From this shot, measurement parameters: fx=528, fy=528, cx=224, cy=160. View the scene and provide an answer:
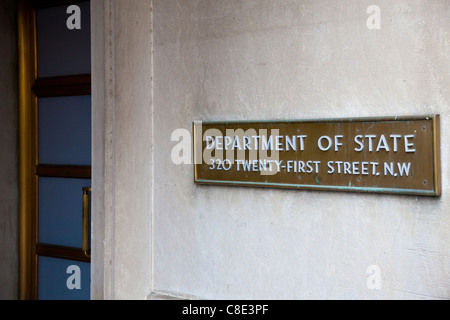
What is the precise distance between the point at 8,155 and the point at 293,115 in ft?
7.37

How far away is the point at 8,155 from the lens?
12.7ft

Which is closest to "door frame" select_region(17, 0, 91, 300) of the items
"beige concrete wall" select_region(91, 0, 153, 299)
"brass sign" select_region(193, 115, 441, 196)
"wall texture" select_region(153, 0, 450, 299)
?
"beige concrete wall" select_region(91, 0, 153, 299)

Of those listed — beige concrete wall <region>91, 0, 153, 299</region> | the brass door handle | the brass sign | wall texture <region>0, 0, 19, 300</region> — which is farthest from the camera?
wall texture <region>0, 0, 19, 300</region>

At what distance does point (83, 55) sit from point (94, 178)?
3.03 feet

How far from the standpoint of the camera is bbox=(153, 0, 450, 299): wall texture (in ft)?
7.89

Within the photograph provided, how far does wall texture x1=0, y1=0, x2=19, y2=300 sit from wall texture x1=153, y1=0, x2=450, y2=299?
1260mm

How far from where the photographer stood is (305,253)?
A: 108 inches

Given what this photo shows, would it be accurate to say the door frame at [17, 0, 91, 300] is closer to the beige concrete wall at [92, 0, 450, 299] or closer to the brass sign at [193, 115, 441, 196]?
the beige concrete wall at [92, 0, 450, 299]

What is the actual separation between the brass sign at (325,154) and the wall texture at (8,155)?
1.62m

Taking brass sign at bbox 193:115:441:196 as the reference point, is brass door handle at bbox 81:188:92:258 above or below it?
below

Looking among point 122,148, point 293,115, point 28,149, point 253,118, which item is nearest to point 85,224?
point 122,148

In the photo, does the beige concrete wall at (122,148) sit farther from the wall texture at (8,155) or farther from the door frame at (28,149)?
the wall texture at (8,155)
